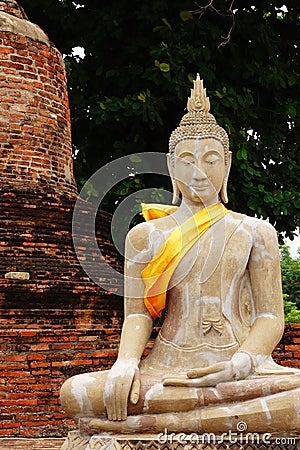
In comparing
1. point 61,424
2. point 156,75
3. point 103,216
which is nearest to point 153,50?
point 156,75

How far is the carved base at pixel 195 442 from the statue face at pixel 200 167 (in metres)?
1.30

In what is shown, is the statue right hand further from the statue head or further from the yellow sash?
the statue head

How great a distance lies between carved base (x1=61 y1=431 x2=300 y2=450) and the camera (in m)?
3.76

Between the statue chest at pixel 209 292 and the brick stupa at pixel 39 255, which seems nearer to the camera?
the statue chest at pixel 209 292

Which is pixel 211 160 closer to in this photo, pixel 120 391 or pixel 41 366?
pixel 120 391

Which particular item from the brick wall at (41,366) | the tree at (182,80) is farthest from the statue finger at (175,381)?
the tree at (182,80)

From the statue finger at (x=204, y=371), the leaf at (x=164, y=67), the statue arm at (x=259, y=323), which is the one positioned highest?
the leaf at (x=164, y=67)

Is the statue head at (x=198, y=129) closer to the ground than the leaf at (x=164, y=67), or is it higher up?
closer to the ground

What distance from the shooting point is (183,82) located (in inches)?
363

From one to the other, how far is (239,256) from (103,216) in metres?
4.56

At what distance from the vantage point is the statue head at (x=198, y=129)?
4.41m

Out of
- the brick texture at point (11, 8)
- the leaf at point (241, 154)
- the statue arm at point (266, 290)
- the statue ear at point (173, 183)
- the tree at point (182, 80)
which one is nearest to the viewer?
the statue arm at point (266, 290)

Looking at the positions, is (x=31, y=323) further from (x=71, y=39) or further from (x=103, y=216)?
(x=71, y=39)

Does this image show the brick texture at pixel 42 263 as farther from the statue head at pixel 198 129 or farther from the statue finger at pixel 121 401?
the statue finger at pixel 121 401
